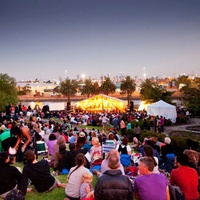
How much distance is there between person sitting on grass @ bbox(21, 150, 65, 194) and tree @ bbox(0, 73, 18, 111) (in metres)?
30.9

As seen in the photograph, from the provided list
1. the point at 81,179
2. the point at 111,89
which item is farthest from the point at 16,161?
the point at 111,89

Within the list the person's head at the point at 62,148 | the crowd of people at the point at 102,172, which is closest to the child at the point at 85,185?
the crowd of people at the point at 102,172

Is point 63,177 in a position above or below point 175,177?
below

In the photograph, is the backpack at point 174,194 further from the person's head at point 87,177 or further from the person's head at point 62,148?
the person's head at point 62,148

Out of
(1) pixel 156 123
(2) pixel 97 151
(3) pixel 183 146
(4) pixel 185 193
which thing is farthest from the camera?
(1) pixel 156 123

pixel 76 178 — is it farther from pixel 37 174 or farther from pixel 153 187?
pixel 153 187

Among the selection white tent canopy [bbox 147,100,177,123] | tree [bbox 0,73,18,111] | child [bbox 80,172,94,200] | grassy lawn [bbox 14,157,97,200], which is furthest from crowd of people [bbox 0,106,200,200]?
tree [bbox 0,73,18,111]

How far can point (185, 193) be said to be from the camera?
476cm

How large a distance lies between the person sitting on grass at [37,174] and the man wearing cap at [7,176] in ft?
0.49

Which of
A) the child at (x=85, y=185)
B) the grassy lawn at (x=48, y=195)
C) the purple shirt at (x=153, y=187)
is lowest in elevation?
the grassy lawn at (x=48, y=195)

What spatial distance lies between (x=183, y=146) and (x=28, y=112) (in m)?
19.3

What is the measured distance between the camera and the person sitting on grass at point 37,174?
5.35 meters

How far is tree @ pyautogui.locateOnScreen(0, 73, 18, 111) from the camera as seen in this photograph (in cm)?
3591

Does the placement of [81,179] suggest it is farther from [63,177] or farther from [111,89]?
[111,89]
